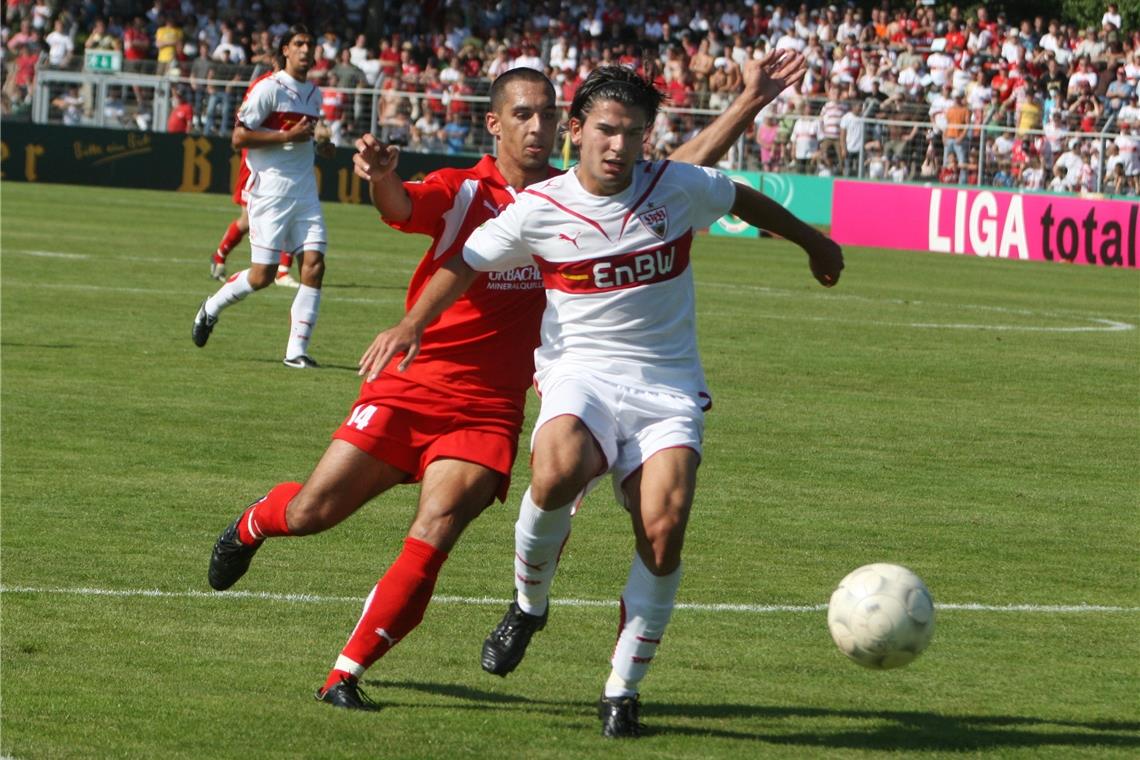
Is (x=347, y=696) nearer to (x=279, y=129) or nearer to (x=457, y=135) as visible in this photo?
(x=279, y=129)

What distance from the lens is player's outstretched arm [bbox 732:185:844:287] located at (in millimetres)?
6273

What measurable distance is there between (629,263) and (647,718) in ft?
4.48

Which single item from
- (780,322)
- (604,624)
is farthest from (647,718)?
(780,322)

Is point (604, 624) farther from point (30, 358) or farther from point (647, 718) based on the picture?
point (30, 358)

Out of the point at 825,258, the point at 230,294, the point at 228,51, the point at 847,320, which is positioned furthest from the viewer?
the point at 228,51

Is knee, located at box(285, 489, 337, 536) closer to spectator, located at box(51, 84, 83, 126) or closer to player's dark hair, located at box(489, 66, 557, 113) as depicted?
player's dark hair, located at box(489, 66, 557, 113)

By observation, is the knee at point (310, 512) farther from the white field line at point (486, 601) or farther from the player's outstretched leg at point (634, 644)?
the player's outstretched leg at point (634, 644)

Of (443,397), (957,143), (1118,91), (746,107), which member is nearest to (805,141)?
(957,143)

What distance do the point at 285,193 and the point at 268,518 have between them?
28.3ft

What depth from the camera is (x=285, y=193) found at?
14922mm

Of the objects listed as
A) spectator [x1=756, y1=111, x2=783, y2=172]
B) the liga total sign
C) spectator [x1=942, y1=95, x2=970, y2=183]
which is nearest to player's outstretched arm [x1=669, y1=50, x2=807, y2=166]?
the liga total sign

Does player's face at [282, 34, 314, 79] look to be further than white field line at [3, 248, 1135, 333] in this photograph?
No

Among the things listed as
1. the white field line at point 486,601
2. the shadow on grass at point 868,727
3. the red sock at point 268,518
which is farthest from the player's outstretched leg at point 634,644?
the white field line at point 486,601

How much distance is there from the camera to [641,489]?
5664 mm
